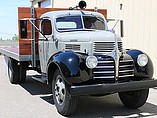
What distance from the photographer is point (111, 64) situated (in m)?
5.84

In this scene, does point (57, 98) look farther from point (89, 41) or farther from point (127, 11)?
point (127, 11)

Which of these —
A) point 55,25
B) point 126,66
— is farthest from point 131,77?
point 55,25

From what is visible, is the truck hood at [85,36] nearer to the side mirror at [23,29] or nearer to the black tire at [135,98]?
the side mirror at [23,29]

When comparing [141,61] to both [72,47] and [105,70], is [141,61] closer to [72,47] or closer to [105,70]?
[105,70]

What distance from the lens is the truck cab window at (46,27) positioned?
23.9ft

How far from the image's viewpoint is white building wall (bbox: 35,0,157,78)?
8.96 m

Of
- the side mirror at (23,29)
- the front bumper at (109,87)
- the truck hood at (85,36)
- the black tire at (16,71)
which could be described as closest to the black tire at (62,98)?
the front bumper at (109,87)

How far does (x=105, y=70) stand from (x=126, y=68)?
1.74ft

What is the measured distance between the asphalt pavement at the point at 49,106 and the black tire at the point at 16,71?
806 millimetres

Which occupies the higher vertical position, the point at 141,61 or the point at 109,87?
the point at 141,61

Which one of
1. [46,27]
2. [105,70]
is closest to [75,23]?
[46,27]

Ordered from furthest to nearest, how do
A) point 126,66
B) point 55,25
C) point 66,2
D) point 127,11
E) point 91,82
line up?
point 66,2 < point 127,11 < point 55,25 < point 126,66 < point 91,82

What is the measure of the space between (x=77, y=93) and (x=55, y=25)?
236cm

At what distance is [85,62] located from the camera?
5.54m
